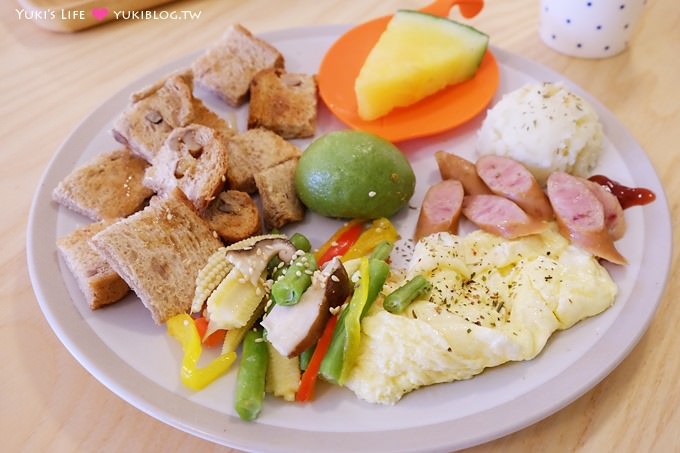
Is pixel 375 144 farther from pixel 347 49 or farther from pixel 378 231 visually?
pixel 347 49

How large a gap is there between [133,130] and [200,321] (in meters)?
0.99

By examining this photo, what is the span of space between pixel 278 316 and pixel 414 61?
1.47 m

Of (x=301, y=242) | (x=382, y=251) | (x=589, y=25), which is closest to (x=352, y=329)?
(x=382, y=251)

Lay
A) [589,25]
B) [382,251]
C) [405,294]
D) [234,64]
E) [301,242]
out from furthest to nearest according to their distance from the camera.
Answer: [589,25] < [234,64] < [301,242] < [382,251] < [405,294]

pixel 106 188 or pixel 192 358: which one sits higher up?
pixel 106 188

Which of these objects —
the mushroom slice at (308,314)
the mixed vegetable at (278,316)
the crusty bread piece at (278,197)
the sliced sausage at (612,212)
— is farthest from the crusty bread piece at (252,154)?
the sliced sausage at (612,212)

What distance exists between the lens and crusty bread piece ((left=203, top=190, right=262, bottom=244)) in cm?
235

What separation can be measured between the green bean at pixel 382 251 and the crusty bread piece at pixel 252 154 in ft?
2.09

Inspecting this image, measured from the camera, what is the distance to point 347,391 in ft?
6.21

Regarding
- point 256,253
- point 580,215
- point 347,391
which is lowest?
point 347,391

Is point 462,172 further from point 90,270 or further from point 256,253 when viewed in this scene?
point 90,270

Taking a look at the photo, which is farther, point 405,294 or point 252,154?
point 252,154

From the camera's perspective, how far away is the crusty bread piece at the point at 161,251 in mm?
2074

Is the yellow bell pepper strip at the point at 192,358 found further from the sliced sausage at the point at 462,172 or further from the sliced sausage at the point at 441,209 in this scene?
the sliced sausage at the point at 462,172
